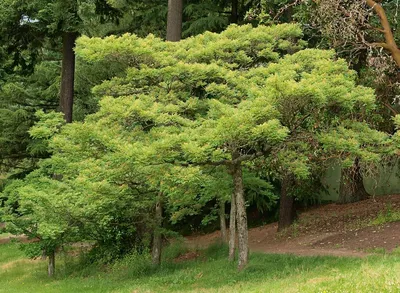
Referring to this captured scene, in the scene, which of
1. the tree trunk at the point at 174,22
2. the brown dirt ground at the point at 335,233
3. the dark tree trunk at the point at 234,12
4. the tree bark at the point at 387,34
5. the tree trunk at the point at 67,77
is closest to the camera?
the brown dirt ground at the point at 335,233

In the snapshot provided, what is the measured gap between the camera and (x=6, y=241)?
2711 centimetres

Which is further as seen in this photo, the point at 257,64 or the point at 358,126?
the point at 257,64

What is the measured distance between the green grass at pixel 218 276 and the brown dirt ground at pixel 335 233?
1475 mm

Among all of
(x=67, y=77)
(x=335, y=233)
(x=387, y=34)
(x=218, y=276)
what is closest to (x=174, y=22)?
(x=67, y=77)

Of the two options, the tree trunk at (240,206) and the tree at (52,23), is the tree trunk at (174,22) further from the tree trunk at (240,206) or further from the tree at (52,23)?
the tree trunk at (240,206)

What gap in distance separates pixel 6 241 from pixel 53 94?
9257 mm

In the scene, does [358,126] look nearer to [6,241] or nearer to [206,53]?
[206,53]

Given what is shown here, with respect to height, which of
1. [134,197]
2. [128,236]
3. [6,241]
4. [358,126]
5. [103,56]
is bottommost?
[6,241]

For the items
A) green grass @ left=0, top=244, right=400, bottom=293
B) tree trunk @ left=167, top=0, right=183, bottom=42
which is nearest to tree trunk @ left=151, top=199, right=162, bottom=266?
green grass @ left=0, top=244, right=400, bottom=293

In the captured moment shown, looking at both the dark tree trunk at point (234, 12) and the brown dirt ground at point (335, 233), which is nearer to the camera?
the brown dirt ground at point (335, 233)

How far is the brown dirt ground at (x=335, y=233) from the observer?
12.7m

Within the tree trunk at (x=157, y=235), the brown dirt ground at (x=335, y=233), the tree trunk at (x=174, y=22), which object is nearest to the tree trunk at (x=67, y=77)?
the tree trunk at (x=174, y=22)

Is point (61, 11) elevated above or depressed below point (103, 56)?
→ above

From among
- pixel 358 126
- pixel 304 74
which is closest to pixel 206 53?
pixel 304 74
